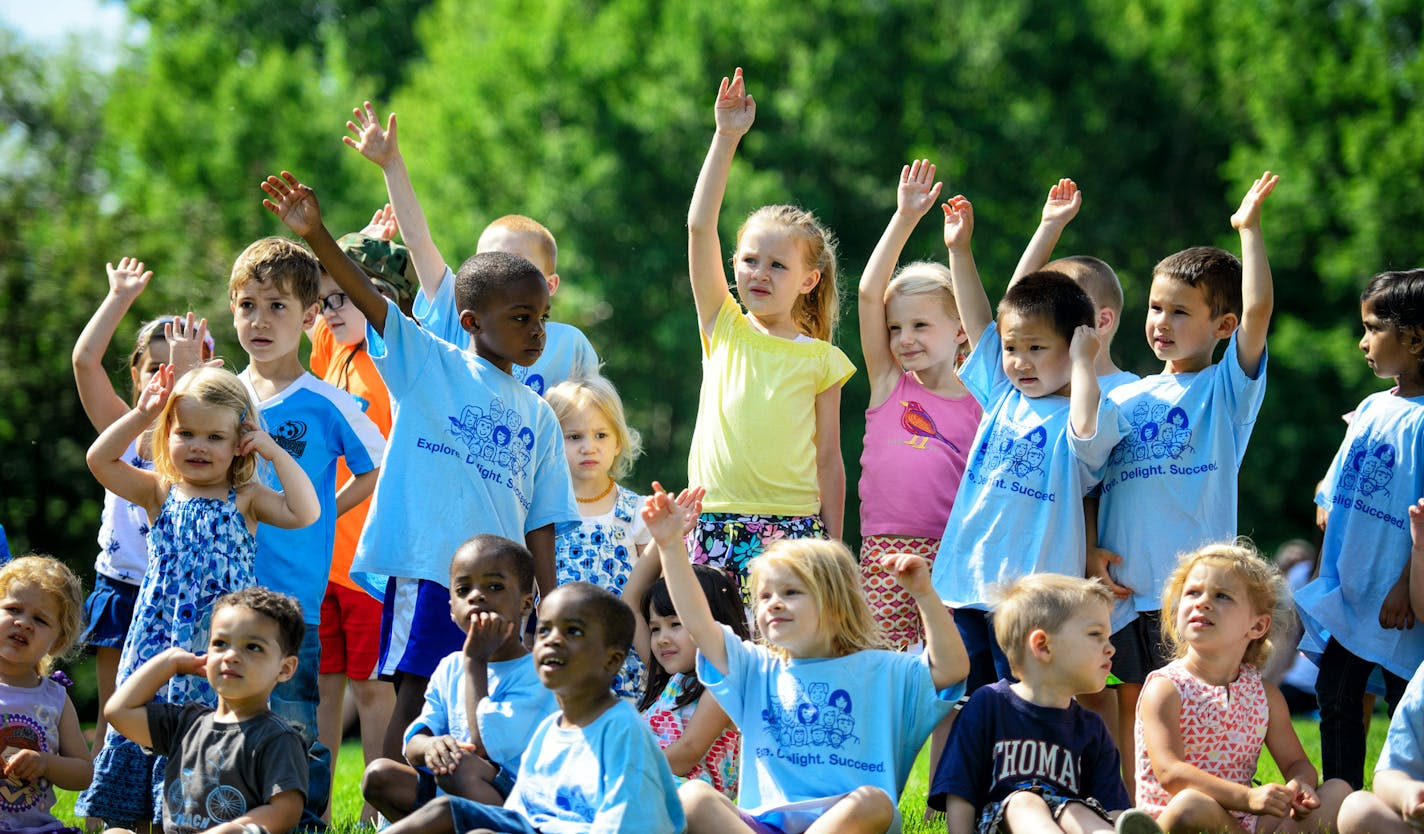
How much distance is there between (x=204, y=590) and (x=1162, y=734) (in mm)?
3308

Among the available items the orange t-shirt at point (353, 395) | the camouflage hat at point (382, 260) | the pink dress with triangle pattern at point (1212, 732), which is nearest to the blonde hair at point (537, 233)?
the camouflage hat at point (382, 260)

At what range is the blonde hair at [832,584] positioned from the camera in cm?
546

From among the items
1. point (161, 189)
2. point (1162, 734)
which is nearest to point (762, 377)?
point (1162, 734)

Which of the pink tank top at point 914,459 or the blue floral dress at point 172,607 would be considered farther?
the pink tank top at point 914,459

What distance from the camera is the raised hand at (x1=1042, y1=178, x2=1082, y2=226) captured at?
678 cm

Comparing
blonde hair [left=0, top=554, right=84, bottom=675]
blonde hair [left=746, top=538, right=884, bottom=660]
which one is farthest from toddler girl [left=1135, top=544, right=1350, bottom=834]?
blonde hair [left=0, top=554, right=84, bottom=675]

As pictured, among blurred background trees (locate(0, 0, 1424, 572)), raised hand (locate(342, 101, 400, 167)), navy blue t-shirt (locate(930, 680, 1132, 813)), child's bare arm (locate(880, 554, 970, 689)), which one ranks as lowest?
navy blue t-shirt (locate(930, 680, 1132, 813))

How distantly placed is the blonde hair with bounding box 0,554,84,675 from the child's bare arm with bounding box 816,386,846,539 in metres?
2.90

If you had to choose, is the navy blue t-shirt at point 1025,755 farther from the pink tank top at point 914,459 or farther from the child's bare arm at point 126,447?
the child's bare arm at point 126,447

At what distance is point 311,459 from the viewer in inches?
255

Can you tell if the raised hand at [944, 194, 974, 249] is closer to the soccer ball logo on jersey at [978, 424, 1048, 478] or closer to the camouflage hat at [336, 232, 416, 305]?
the soccer ball logo on jersey at [978, 424, 1048, 478]

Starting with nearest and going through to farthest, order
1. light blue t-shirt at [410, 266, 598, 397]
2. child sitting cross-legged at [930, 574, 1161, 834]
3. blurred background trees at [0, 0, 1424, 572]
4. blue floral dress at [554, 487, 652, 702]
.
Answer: child sitting cross-legged at [930, 574, 1161, 834], blue floral dress at [554, 487, 652, 702], light blue t-shirt at [410, 266, 598, 397], blurred background trees at [0, 0, 1424, 572]

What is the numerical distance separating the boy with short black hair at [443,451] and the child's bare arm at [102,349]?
1237mm

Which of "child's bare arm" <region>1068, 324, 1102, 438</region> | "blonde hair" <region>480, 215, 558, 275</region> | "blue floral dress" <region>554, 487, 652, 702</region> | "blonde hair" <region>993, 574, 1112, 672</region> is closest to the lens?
→ "blonde hair" <region>993, 574, 1112, 672</region>
